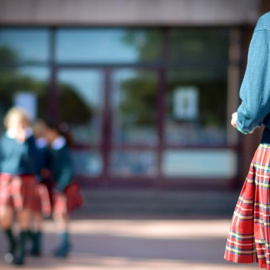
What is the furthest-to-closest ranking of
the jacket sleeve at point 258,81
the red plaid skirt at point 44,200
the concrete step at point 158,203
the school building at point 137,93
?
1. the school building at point 137,93
2. the concrete step at point 158,203
3. the red plaid skirt at point 44,200
4. the jacket sleeve at point 258,81

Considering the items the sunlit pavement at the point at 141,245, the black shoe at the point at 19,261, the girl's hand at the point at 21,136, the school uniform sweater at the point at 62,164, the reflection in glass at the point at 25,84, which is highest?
the reflection in glass at the point at 25,84

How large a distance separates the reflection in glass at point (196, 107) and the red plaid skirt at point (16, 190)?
4336mm

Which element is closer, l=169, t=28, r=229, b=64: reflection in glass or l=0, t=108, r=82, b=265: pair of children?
l=0, t=108, r=82, b=265: pair of children

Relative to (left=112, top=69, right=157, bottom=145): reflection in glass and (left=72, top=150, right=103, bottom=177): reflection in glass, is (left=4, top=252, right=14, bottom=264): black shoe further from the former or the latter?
(left=112, top=69, right=157, bottom=145): reflection in glass

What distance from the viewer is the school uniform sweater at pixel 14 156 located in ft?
19.5

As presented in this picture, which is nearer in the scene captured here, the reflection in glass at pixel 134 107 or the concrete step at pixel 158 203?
the concrete step at pixel 158 203

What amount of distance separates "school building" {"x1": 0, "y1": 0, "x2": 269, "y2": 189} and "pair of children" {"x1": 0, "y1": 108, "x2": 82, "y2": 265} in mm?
3439

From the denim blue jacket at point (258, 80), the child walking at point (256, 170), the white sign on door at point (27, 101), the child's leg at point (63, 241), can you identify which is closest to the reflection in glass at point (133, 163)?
the white sign on door at point (27, 101)

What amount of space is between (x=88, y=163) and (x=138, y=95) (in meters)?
1.49

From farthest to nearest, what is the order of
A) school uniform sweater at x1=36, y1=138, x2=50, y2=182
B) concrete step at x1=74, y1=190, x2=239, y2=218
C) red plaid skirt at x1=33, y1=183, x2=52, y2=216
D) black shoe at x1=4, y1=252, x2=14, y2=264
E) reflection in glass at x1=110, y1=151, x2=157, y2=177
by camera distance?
reflection in glass at x1=110, y1=151, x2=157, y2=177 → concrete step at x1=74, y1=190, x2=239, y2=218 → red plaid skirt at x1=33, y1=183, x2=52, y2=216 → school uniform sweater at x1=36, y1=138, x2=50, y2=182 → black shoe at x1=4, y1=252, x2=14, y2=264

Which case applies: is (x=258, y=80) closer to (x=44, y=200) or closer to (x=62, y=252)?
(x=62, y=252)

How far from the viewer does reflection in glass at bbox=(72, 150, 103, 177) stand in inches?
399

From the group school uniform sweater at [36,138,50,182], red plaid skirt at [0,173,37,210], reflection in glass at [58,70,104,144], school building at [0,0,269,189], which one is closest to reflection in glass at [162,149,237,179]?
school building at [0,0,269,189]

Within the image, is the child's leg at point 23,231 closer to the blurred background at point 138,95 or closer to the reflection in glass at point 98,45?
the blurred background at point 138,95
